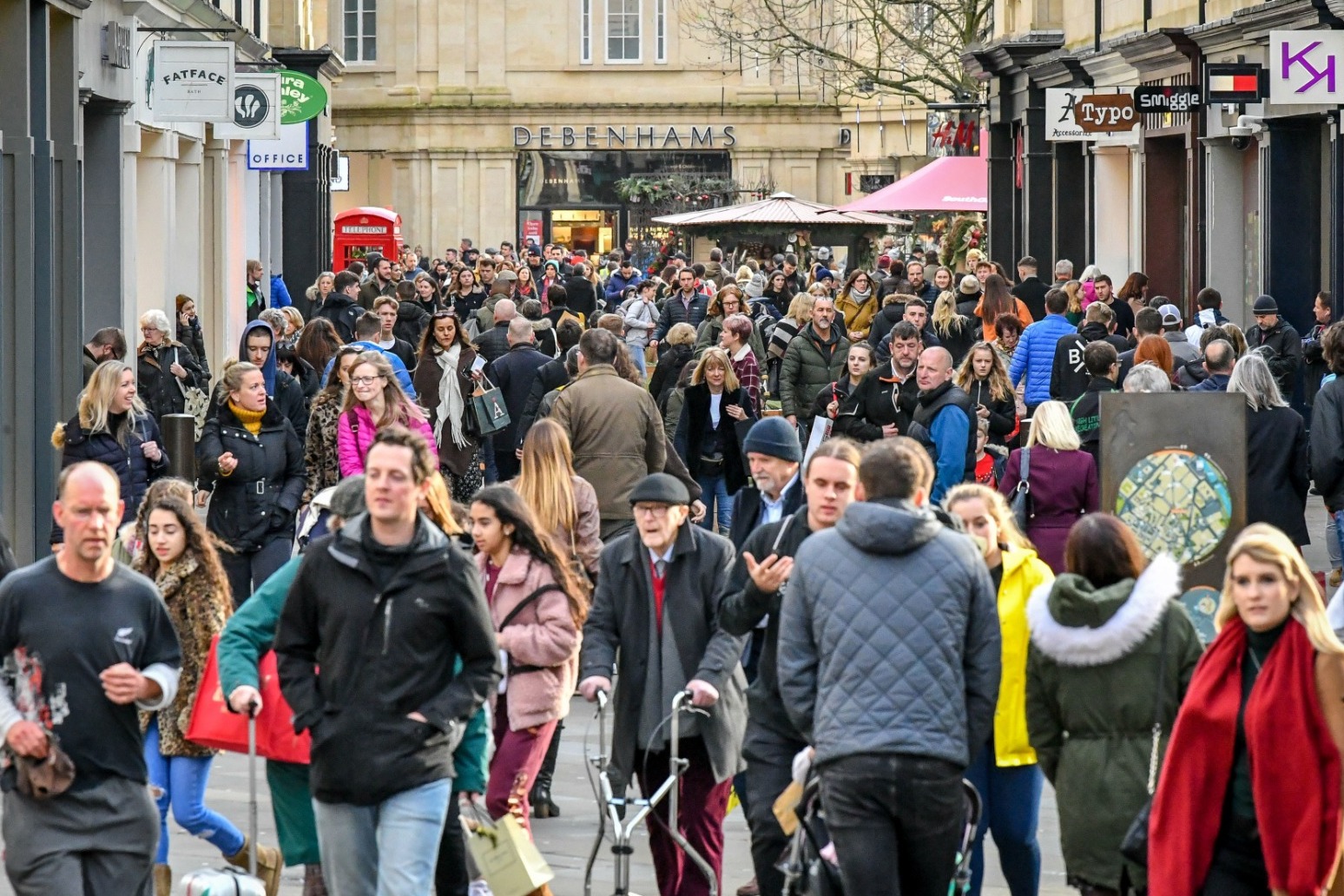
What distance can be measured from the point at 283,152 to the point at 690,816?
21159 millimetres

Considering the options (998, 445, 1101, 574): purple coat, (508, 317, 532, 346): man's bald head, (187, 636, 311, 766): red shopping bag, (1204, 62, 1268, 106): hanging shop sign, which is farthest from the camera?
(1204, 62, 1268, 106): hanging shop sign

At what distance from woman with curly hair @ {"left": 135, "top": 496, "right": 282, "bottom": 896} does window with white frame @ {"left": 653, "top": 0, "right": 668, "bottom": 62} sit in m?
55.8

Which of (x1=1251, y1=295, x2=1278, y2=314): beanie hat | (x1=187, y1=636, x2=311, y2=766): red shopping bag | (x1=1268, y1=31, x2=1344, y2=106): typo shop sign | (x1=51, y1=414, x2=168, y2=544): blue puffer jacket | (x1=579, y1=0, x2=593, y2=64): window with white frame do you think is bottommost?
(x1=187, y1=636, x2=311, y2=766): red shopping bag

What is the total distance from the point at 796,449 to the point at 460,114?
2146 inches

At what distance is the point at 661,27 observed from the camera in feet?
205

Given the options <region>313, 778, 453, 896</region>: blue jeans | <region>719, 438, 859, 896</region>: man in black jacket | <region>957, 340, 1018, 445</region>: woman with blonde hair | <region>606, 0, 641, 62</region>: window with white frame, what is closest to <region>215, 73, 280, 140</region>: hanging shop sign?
<region>957, 340, 1018, 445</region>: woman with blonde hair

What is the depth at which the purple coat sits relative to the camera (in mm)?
11000

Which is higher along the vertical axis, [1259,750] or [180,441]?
[180,441]

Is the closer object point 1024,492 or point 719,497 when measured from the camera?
point 1024,492

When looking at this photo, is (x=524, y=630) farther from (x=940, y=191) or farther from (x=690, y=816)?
(x=940, y=191)

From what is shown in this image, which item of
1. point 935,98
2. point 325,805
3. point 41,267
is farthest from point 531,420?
point 935,98

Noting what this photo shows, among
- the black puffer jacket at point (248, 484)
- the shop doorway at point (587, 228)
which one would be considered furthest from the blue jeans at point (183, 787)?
the shop doorway at point (587, 228)

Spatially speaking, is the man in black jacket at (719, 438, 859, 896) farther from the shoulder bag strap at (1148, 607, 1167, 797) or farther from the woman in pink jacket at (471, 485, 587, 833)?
the shoulder bag strap at (1148, 607, 1167, 797)

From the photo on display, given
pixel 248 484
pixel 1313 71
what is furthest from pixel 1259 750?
pixel 1313 71
